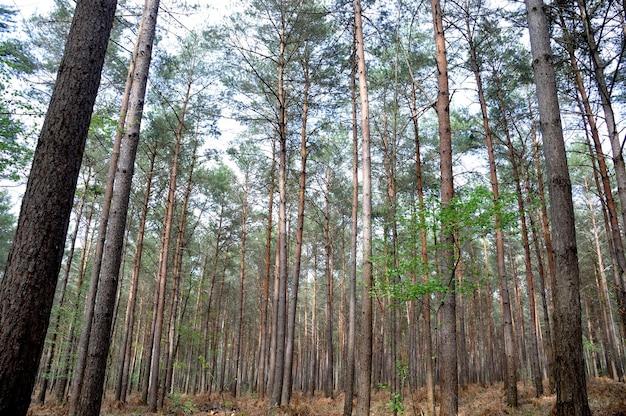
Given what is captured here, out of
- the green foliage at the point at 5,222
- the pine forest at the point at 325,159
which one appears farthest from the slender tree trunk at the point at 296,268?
the green foliage at the point at 5,222

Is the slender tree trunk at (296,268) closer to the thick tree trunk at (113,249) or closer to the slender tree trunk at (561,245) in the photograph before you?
the thick tree trunk at (113,249)

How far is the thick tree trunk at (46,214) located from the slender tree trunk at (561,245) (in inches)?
207

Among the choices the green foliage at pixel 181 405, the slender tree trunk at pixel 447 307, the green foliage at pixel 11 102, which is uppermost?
the green foliage at pixel 11 102

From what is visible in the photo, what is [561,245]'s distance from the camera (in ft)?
14.8

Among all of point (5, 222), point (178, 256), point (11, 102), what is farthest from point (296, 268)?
point (5, 222)

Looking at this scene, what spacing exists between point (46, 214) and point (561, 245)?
5.55 metres

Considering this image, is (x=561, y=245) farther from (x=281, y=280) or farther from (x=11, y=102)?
(x=11, y=102)

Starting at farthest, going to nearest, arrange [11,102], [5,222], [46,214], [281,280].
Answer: [5,222], [281,280], [11,102], [46,214]

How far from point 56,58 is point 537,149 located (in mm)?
17588

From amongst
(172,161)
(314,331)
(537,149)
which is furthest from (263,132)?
(314,331)

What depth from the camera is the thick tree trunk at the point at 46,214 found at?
2.87m

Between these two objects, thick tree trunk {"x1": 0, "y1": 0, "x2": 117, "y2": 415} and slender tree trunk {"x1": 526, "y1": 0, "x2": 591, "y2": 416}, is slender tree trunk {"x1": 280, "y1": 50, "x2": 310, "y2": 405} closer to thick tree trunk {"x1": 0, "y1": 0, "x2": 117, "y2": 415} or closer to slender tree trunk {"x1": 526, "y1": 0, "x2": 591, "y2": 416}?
slender tree trunk {"x1": 526, "y1": 0, "x2": 591, "y2": 416}

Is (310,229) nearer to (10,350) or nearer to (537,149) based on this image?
(537,149)

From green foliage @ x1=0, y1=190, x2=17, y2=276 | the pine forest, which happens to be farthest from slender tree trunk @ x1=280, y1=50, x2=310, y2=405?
green foliage @ x1=0, y1=190, x2=17, y2=276
